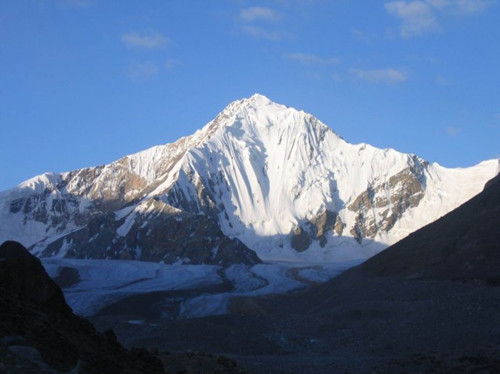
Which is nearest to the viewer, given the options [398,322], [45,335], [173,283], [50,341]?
[50,341]

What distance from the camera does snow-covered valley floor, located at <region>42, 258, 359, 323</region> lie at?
84.5 meters

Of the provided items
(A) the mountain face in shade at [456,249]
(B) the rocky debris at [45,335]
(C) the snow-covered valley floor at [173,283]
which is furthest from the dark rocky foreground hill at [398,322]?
(C) the snow-covered valley floor at [173,283]

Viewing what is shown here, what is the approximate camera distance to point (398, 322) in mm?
44344

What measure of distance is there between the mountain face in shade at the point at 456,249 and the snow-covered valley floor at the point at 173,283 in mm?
17501

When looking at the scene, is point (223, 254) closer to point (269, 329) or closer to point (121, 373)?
point (269, 329)

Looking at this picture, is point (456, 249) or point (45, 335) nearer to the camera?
point (45, 335)

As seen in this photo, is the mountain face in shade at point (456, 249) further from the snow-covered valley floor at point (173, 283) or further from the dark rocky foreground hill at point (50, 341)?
the dark rocky foreground hill at point (50, 341)

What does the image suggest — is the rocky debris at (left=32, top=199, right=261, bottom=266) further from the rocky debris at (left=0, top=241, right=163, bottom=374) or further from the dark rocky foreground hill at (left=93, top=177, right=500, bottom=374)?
the rocky debris at (left=0, top=241, right=163, bottom=374)

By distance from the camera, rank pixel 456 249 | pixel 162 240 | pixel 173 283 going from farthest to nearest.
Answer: pixel 162 240
pixel 173 283
pixel 456 249

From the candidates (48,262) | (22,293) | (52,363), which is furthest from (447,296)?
(48,262)

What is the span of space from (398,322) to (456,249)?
21778 millimetres

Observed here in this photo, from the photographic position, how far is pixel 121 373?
2066cm

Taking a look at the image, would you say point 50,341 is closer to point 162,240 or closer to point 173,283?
point 173,283

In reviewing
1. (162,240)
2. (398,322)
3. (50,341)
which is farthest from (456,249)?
(162,240)
